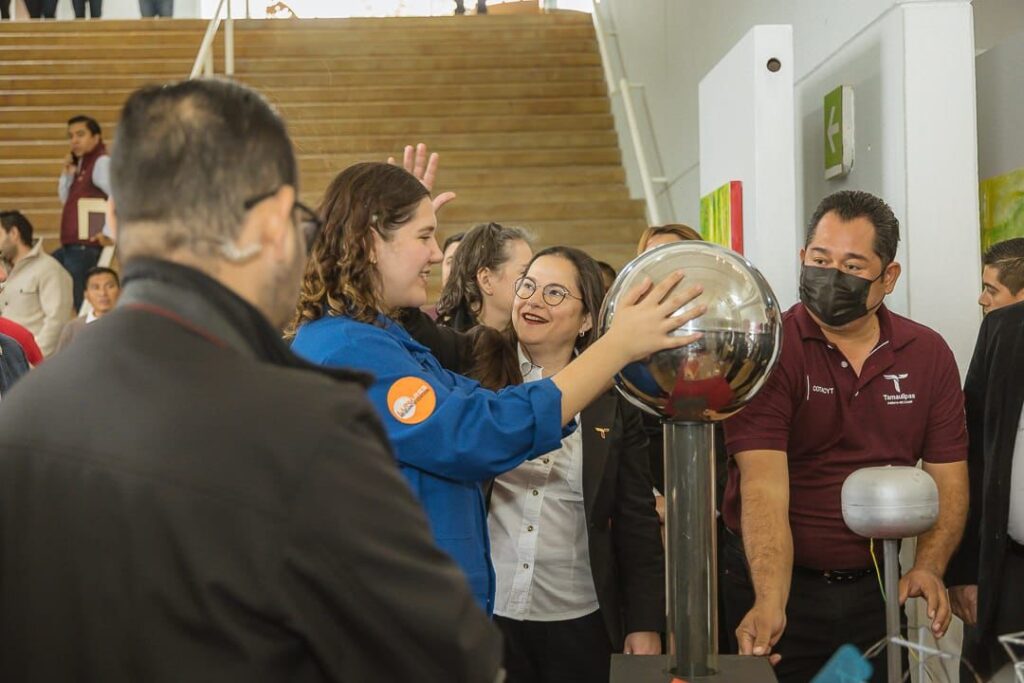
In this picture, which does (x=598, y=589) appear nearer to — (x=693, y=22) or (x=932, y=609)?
(x=932, y=609)

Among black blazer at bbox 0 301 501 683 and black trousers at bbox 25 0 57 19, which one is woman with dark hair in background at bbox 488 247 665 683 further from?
black trousers at bbox 25 0 57 19

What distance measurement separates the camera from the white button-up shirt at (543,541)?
268 centimetres

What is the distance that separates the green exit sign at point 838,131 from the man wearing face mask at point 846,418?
188cm

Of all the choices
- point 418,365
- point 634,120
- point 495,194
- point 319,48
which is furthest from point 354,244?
point 319,48

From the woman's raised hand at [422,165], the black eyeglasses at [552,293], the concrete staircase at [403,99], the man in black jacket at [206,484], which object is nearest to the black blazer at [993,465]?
the black eyeglasses at [552,293]

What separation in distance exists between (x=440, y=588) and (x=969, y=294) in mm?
3342

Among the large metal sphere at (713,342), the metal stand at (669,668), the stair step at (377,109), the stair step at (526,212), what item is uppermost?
the stair step at (377,109)

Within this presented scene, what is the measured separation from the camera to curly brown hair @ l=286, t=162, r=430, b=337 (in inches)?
78.9

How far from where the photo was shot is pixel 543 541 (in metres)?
2.72

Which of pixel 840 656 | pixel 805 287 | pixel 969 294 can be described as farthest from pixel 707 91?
pixel 840 656

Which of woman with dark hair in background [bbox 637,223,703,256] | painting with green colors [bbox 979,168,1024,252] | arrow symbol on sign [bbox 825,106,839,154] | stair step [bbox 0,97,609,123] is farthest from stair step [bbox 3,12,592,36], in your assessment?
woman with dark hair in background [bbox 637,223,703,256]

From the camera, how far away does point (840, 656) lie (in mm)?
1464

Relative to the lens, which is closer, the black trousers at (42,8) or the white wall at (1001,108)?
the white wall at (1001,108)

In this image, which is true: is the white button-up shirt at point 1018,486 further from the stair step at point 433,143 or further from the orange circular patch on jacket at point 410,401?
the stair step at point 433,143
